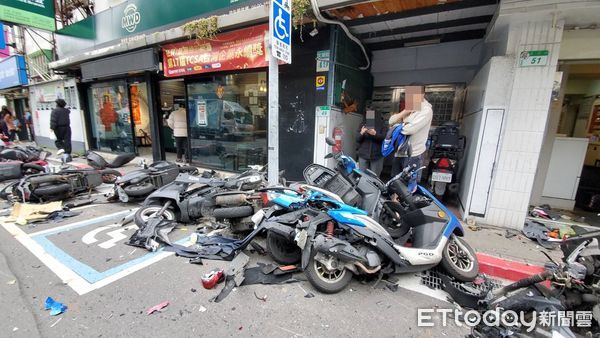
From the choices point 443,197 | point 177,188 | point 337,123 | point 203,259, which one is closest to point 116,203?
point 177,188

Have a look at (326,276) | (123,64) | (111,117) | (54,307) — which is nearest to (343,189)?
(326,276)

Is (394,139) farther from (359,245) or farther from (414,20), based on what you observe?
(414,20)

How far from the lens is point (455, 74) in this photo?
248 inches

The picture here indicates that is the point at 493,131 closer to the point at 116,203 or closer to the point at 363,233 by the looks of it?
the point at 363,233

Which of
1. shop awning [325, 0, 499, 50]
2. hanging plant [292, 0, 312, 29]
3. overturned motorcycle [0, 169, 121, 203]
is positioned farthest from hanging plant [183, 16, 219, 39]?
overturned motorcycle [0, 169, 121, 203]

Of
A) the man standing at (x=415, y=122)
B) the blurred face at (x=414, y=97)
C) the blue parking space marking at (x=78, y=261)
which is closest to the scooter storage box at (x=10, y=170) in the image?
the blue parking space marking at (x=78, y=261)

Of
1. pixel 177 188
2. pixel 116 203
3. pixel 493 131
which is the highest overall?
pixel 493 131

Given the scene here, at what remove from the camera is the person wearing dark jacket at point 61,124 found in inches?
336

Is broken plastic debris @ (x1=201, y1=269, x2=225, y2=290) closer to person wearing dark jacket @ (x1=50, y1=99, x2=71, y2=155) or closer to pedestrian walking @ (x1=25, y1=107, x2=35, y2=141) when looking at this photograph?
person wearing dark jacket @ (x1=50, y1=99, x2=71, y2=155)

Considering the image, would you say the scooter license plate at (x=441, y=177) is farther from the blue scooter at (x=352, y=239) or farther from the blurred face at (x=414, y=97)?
the blue scooter at (x=352, y=239)

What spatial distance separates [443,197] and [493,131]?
74.1 inches

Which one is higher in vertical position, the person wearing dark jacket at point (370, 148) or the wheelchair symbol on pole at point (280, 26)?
the wheelchair symbol on pole at point (280, 26)

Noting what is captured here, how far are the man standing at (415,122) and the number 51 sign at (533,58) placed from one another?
1.44 meters

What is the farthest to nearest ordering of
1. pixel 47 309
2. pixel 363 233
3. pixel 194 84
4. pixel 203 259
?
1. pixel 194 84
2. pixel 203 259
3. pixel 363 233
4. pixel 47 309
